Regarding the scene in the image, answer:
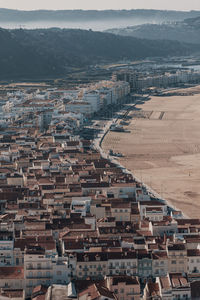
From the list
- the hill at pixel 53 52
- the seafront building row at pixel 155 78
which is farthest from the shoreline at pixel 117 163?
the hill at pixel 53 52

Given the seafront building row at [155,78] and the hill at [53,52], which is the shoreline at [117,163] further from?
the hill at [53,52]

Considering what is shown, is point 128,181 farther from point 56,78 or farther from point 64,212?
point 56,78

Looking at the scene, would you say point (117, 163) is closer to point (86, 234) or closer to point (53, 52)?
point (86, 234)

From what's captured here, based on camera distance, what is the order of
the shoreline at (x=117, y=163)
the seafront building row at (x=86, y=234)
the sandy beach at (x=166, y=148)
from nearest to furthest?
the seafront building row at (x=86, y=234) → the shoreline at (x=117, y=163) → the sandy beach at (x=166, y=148)

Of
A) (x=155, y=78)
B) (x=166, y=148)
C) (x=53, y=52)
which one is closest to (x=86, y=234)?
(x=166, y=148)

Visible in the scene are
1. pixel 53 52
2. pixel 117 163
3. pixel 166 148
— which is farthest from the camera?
pixel 53 52

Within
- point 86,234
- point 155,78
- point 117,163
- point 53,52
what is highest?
point 86,234

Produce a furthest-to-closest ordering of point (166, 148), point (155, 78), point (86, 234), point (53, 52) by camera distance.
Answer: point (53, 52), point (155, 78), point (166, 148), point (86, 234)
